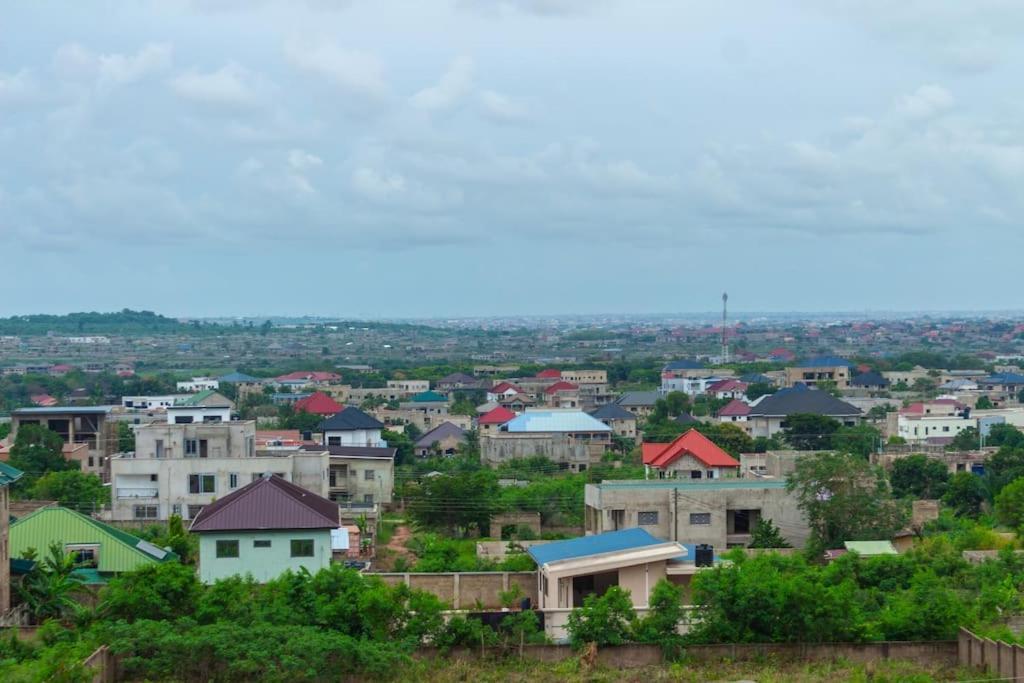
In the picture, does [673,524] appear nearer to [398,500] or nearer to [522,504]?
[522,504]

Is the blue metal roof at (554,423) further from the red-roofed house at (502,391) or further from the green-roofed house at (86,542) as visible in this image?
the green-roofed house at (86,542)

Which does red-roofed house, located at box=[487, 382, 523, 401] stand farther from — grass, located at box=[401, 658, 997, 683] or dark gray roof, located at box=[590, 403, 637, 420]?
grass, located at box=[401, 658, 997, 683]

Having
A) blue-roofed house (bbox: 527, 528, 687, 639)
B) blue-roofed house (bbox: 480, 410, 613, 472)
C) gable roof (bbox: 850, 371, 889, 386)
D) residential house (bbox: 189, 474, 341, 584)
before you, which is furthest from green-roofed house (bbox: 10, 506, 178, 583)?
gable roof (bbox: 850, 371, 889, 386)

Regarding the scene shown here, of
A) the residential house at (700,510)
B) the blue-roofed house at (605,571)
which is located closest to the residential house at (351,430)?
the residential house at (700,510)

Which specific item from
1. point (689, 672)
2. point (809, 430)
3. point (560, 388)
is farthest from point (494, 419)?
point (689, 672)

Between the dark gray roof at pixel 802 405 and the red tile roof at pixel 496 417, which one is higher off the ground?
the dark gray roof at pixel 802 405

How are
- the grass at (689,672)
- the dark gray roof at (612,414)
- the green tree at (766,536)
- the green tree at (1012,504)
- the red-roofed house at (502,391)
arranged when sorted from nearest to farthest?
the grass at (689,672) → the green tree at (766,536) → the green tree at (1012,504) → the dark gray roof at (612,414) → the red-roofed house at (502,391)

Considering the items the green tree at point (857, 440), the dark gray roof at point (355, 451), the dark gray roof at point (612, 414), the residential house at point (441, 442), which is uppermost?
the dark gray roof at point (355, 451)

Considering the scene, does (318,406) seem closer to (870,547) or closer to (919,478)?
(919,478)
